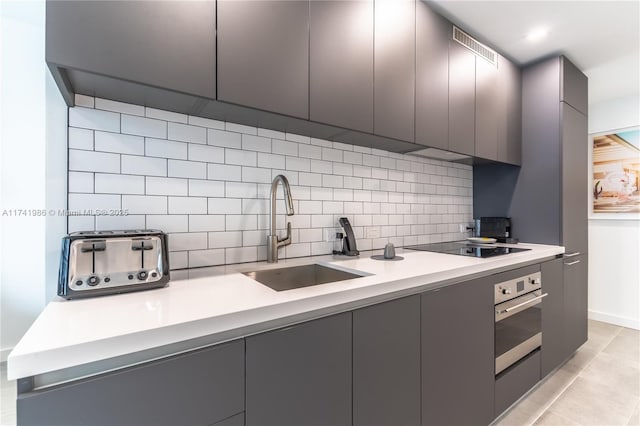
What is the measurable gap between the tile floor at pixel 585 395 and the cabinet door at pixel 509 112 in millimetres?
1713

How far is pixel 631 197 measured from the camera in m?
3.19

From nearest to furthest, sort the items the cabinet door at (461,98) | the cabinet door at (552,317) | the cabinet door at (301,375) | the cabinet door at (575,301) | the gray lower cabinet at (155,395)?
the gray lower cabinet at (155,395) < the cabinet door at (301,375) < the cabinet door at (461,98) < the cabinet door at (552,317) < the cabinet door at (575,301)

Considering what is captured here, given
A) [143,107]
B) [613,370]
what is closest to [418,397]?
[143,107]

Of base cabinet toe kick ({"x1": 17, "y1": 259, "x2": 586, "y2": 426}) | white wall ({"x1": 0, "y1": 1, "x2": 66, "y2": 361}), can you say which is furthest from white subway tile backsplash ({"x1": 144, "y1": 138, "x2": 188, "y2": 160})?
white wall ({"x1": 0, "y1": 1, "x2": 66, "y2": 361})

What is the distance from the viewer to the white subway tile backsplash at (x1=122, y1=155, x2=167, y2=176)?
120 centimetres

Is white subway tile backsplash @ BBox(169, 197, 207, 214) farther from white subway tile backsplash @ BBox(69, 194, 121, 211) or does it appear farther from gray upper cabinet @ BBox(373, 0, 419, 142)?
gray upper cabinet @ BBox(373, 0, 419, 142)

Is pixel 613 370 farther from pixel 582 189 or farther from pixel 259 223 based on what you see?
pixel 259 223

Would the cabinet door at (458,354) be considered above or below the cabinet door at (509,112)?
below

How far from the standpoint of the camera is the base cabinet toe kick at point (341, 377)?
643 millimetres

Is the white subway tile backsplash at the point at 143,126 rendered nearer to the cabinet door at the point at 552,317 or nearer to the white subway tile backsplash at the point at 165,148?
the white subway tile backsplash at the point at 165,148

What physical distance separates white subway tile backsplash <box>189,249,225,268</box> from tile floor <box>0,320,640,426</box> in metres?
1.35

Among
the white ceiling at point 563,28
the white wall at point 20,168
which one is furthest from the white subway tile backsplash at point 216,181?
the white wall at point 20,168

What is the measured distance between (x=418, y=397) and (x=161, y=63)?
1626 mm

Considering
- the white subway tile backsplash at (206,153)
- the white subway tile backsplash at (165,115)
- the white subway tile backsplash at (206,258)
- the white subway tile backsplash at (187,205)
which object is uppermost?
the white subway tile backsplash at (165,115)
